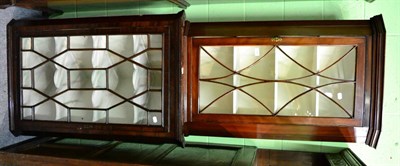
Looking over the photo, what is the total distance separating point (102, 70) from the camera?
3.95 ft

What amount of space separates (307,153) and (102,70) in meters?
0.93

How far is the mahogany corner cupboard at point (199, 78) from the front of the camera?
1.04 m

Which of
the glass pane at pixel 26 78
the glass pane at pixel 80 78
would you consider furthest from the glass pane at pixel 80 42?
the glass pane at pixel 26 78

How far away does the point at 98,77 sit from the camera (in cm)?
122

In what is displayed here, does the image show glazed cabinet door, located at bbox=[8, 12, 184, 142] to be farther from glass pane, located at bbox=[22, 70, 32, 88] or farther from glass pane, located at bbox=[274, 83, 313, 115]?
glass pane, located at bbox=[274, 83, 313, 115]

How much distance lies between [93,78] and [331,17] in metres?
1.02

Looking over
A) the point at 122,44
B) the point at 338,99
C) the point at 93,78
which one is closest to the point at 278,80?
the point at 338,99

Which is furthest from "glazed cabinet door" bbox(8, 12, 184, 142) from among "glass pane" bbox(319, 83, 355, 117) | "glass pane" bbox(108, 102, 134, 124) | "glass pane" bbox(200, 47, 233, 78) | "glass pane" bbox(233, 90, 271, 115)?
"glass pane" bbox(319, 83, 355, 117)

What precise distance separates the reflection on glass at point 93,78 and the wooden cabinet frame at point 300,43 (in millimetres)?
140

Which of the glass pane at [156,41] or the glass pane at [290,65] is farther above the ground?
the glass pane at [156,41]

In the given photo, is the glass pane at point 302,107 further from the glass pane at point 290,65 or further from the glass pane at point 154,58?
the glass pane at point 154,58

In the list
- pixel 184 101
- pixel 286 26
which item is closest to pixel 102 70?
pixel 184 101

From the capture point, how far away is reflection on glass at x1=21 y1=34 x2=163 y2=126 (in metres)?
1.15

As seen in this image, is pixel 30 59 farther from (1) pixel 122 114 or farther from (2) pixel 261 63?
(2) pixel 261 63
